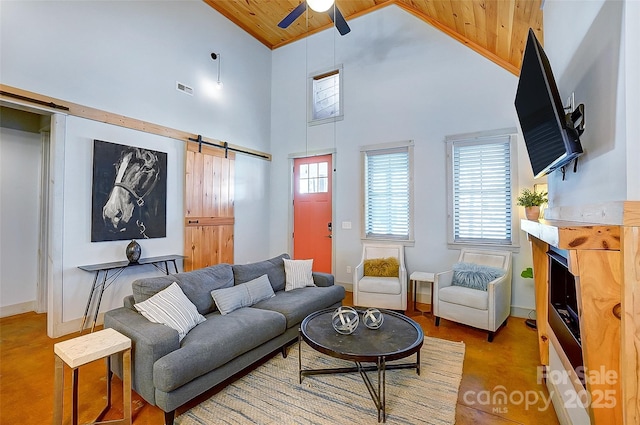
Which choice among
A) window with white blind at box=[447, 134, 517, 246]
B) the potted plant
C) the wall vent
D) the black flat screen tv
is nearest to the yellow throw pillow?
window with white blind at box=[447, 134, 517, 246]

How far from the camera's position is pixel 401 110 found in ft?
15.2

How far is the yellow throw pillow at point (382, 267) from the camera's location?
4.11 meters

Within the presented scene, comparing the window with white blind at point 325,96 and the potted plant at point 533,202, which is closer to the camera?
the potted plant at point 533,202

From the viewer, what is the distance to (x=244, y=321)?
2.41m

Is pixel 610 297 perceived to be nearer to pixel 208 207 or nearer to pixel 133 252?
pixel 133 252

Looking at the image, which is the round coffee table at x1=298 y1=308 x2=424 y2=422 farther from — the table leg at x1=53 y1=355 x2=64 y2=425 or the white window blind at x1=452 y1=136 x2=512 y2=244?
the white window blind at x1=452 y1=136 x2=512 y2=244

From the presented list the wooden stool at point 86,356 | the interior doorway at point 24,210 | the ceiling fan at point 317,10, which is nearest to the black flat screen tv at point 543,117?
the ceiling fan at point 317,10

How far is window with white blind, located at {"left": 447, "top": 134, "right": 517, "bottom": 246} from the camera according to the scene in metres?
3.88

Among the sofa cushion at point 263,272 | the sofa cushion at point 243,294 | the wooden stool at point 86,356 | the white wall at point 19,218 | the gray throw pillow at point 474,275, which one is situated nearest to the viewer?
the wooden stool at point 86,356

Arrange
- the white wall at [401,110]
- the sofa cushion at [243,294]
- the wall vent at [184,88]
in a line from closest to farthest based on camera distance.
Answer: the sofa cushion at [243,294]
the white wall at [401,110]
the wall vent at [184,88]

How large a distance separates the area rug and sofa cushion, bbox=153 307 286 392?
0.27 meters

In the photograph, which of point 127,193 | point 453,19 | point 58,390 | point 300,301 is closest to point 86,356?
point 58,390

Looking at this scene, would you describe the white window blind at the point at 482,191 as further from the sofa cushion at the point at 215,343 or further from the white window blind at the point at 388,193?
the sofa cushion at the point at 215,343

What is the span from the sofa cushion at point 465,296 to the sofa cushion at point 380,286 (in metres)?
0.56
